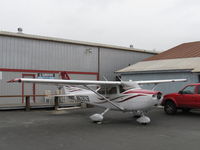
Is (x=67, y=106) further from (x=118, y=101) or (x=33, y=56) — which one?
(x=118, y=101)

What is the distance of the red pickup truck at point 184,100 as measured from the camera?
11.2 meters

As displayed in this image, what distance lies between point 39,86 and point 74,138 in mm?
10365

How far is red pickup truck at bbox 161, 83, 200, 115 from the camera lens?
11250 millimetres

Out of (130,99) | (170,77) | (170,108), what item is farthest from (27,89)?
(170,77)

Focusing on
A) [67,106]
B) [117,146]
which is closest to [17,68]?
[67,106]

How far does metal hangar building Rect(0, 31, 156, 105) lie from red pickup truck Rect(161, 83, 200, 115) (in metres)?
8.55

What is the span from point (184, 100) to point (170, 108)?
98 centimetres

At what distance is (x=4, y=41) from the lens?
15531mm

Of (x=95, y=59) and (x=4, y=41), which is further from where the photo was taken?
(x=95, y=59)

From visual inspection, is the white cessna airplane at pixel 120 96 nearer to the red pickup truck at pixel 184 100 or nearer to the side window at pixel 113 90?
the side window at pixel 113 90

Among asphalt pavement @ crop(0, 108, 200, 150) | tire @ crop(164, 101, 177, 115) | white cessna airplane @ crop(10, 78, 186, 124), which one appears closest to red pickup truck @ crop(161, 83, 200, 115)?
tire @ crop(164, 101, 177, 115)

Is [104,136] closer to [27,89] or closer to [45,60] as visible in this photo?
[27,89]

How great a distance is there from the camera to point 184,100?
460 inches

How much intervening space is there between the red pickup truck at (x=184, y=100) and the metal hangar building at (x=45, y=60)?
855 centimetres
